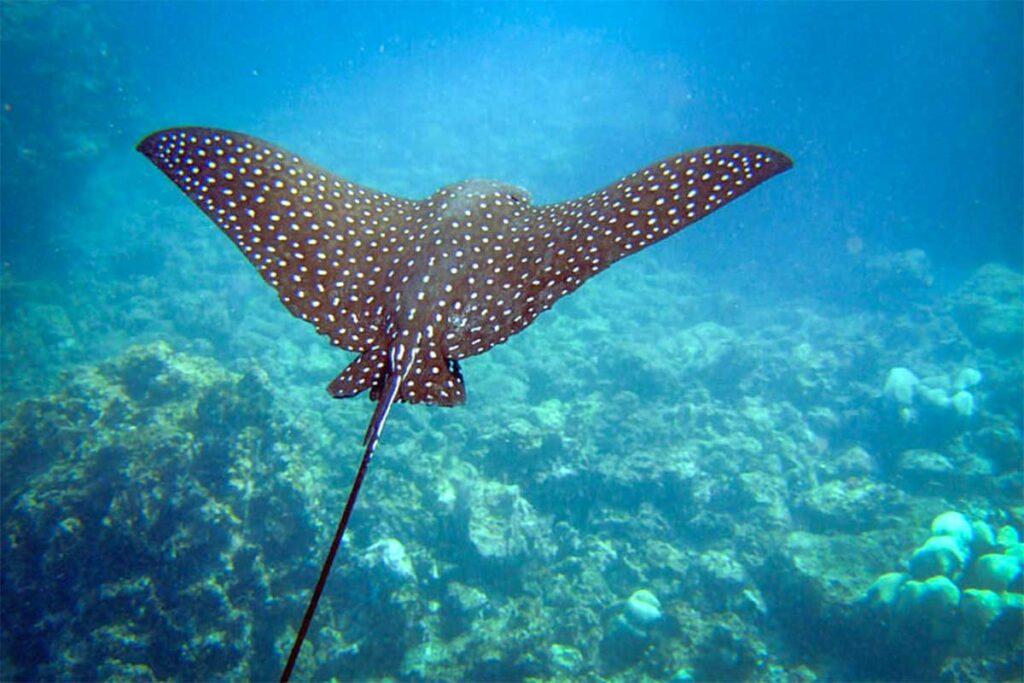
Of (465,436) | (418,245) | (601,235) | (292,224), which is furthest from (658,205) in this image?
(465,436)

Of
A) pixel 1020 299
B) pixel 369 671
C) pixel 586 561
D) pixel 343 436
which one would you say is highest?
pixel 1020 299

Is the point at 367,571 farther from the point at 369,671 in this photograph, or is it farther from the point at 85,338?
the point at 85,338

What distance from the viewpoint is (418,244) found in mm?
4359

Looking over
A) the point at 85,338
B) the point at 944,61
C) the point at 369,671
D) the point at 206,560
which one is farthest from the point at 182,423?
the point at 944,61

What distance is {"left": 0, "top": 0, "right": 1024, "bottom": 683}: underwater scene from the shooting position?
424cm

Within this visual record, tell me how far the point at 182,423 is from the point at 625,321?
15071mm

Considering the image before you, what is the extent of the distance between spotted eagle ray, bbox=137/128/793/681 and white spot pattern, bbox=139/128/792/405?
0.01m

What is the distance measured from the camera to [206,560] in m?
6.65

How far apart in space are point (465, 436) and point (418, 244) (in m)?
7.70

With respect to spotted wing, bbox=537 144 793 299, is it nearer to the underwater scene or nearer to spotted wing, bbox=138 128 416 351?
the underwater scene

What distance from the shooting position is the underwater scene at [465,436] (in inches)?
167

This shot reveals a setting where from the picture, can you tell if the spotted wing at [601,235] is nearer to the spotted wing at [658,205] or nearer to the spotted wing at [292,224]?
the spotted wing at [658,205]

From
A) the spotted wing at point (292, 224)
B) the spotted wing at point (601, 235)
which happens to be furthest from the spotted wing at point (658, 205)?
the spotted wing at point (292, 224)

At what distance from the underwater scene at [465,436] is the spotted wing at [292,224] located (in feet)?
0.08
